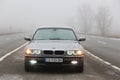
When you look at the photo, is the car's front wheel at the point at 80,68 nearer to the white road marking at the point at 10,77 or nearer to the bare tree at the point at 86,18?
the white road marking at the point at 10,77

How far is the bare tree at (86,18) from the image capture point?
114762 mm

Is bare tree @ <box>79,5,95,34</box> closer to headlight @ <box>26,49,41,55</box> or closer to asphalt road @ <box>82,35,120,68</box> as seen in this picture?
asphalt road @ <box>82,35,120,68</box>

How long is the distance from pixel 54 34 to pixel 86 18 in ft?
351

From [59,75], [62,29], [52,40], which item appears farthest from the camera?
[62,29]

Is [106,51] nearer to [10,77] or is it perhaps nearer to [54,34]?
[54,34]

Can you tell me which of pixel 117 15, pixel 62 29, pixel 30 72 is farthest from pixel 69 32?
pixel 117 15

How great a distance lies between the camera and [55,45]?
1191 centimetres

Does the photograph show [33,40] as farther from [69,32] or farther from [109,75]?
[109,75]

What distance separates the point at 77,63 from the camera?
11.7m

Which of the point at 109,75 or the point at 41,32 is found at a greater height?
the point at 41,32

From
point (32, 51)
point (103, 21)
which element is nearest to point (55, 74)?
point (32, 51)

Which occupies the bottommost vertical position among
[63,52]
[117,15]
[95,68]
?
[117,15]

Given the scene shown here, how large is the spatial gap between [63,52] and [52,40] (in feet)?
4.33

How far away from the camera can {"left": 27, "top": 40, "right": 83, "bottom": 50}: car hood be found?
11.7 meters
